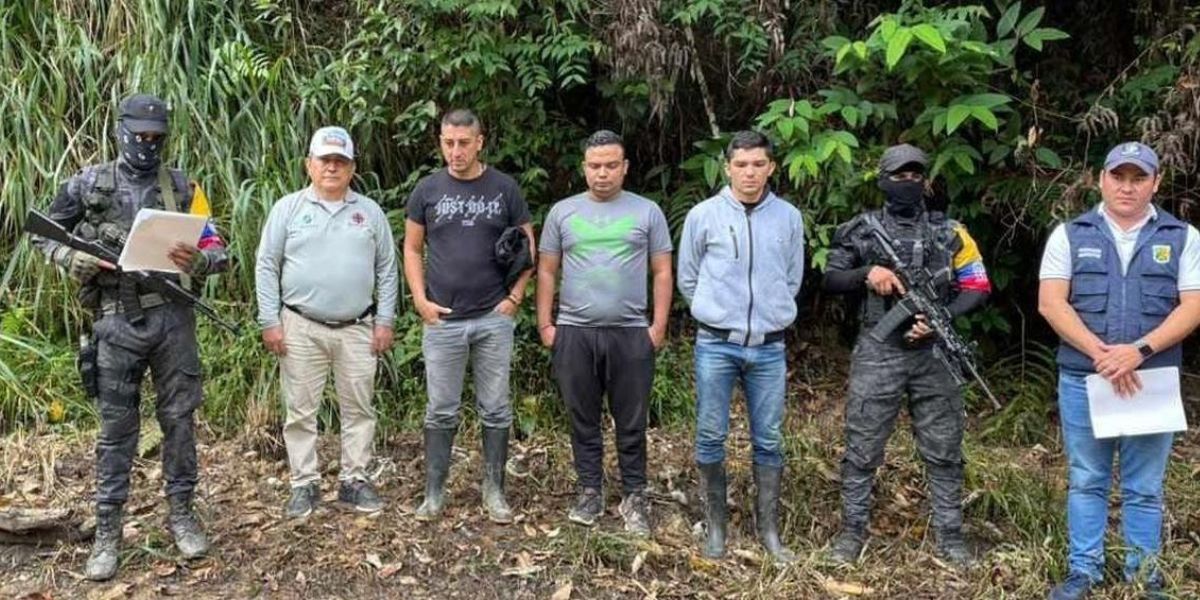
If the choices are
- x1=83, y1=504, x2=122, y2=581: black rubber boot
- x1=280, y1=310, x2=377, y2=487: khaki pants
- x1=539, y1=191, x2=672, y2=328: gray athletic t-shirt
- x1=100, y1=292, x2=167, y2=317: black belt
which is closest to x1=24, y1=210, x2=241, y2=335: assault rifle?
x1=100, y1=292, x2=167, y2=317: black belt

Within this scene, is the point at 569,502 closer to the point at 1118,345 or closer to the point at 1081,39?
the point at 1118,345

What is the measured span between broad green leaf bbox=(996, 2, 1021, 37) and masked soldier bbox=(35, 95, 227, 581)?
417 centimetres

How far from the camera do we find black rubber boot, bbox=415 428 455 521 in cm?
513

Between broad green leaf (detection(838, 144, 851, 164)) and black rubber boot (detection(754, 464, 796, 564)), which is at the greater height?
broad green leaf (detection(838, 144, 851, 164))

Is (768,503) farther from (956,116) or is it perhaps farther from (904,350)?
(956,116)

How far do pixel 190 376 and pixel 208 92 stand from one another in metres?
2.94

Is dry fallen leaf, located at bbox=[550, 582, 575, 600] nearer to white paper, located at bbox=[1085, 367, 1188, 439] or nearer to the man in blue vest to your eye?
the man in blue vest

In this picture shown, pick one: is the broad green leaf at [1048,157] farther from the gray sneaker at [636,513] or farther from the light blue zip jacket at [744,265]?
the gray sneaker at [636,513]

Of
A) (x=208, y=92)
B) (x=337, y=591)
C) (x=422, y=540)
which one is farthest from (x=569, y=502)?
(x=208, y=92)

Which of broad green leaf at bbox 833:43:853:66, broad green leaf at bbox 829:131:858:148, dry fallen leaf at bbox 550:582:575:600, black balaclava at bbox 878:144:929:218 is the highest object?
broad green leaf at bbox 833:43:853:66

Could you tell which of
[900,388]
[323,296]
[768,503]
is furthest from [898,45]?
[323,296]

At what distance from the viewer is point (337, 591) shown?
450 centimetres

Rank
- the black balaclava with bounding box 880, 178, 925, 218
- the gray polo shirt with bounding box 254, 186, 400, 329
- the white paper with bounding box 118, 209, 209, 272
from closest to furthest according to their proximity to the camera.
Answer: the white paper with bounding box 118, 209, 209, 272 → the black balaclava with bounding box 880, 178, 925, 218 → the gray polo shirt with bounding box 254, 186, 400, 329

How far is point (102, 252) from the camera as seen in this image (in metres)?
4.33
